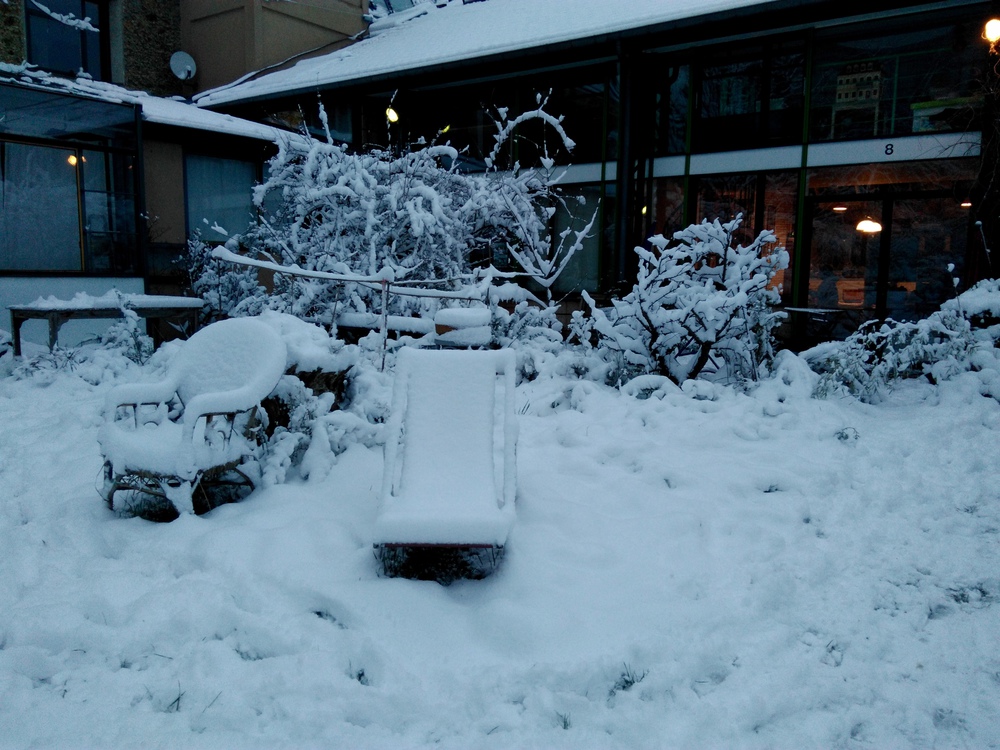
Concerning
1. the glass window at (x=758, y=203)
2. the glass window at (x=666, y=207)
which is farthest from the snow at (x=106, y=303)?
the glass window at (x=758, y=203)

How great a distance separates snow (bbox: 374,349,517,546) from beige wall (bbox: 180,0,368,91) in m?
13.7

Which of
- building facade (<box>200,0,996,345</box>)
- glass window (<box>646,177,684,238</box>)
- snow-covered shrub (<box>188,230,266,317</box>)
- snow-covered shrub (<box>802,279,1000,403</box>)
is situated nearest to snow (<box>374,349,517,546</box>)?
snow-covered shrub (<box>802,279,1000,403</box>)

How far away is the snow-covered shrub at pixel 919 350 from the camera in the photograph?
5.39 metres

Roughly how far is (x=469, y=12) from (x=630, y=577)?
14.6 m

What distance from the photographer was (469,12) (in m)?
14.9

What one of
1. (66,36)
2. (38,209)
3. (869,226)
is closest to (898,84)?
(869,226)

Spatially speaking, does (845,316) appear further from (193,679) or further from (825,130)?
(193,679)

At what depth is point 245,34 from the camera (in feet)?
48.4

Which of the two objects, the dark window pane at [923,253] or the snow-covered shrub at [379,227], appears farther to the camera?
the dark window pane at [923,253]

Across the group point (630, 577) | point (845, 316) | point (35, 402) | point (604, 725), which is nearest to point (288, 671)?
point (604, 725)

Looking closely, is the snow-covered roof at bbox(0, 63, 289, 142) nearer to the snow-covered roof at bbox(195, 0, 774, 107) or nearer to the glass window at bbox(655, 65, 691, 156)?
the snow-covered roof at bbox(195, 0, 774, 107)

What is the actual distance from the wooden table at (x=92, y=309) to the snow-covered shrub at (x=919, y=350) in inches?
288

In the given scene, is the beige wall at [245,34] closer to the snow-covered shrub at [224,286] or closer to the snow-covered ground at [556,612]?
the snow-covered shrub at [224,286]

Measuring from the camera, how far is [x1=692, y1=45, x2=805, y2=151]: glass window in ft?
34.8
